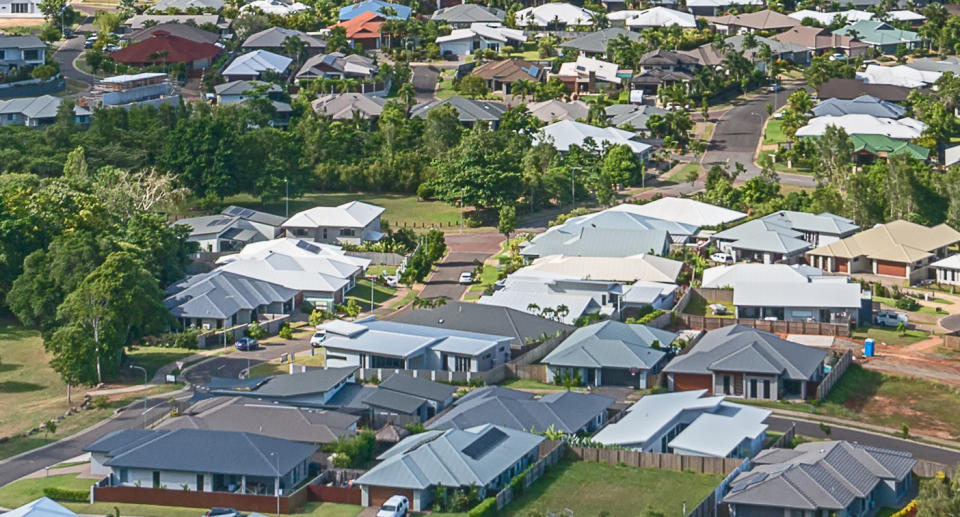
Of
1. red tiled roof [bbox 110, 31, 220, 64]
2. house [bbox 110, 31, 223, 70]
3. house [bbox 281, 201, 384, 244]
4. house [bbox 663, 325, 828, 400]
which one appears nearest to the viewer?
house [bbox 663, 325, 828, 400]

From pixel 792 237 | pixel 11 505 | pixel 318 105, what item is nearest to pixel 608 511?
pixel 11 505

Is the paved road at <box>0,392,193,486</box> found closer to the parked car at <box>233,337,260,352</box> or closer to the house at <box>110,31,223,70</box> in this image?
the parked car at <box>233,337,260,352</box>

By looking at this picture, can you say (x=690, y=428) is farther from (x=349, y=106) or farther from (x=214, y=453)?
(x=349, y=106)

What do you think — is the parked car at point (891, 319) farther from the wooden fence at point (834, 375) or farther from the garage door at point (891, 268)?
the garage door at point (891, 268)

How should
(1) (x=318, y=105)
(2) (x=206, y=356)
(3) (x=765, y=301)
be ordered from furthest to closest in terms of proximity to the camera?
(1) (x=318, y=105), (3) (x=765, y=301), (2) (x=206, y=356)

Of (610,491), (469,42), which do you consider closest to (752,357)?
(610,491)

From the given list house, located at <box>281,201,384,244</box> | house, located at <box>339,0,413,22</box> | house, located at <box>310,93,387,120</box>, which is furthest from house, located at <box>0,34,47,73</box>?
house, located at <box>281,201,384,244</box>

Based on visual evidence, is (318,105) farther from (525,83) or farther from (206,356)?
(206,356)
